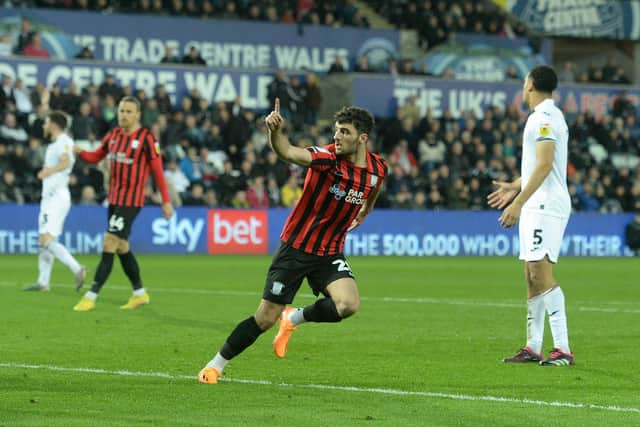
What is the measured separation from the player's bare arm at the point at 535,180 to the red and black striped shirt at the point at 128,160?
18.9 ft

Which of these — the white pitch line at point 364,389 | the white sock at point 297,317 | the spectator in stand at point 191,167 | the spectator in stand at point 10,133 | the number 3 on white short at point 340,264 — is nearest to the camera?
the white pitch line at point 364,389

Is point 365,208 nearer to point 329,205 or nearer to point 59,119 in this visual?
point 329,205

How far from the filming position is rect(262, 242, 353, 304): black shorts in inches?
338

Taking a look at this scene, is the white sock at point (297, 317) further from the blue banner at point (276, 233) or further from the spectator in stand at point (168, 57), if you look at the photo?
the spectator in stand at point (168, 57)

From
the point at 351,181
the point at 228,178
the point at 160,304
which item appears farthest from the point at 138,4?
the point at 351,181

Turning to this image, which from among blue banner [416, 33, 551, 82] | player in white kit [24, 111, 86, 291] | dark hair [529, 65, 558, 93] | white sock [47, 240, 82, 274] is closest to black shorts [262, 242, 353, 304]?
dark hair [529, 65, 558, 93]

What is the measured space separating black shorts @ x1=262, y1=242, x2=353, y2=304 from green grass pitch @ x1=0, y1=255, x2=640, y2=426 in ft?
1.95

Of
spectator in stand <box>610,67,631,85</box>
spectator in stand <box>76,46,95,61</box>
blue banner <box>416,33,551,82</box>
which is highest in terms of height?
blue banner <box>416,33,551,82</box>

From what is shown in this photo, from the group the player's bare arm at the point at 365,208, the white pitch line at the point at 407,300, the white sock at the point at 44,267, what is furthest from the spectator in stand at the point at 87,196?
the player's bare arm at the point at 365,208

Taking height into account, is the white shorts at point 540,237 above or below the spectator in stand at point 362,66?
below

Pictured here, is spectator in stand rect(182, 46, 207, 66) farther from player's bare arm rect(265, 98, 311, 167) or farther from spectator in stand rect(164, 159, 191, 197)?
player's bare arm rect(265, 98, 311, 167)

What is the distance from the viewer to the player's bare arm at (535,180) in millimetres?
9164

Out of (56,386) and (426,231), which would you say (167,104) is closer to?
(426,231)

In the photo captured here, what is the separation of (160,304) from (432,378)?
676 cm
